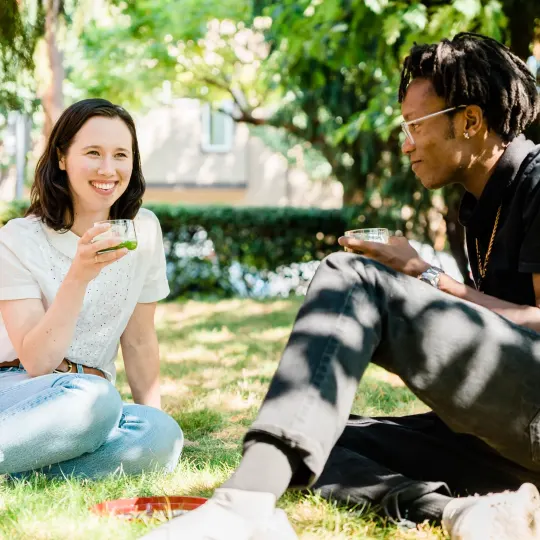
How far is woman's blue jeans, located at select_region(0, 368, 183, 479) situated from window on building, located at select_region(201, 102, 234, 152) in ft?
79.6

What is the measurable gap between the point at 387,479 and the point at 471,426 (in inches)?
16.5

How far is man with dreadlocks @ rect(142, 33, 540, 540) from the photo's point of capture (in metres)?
1.89

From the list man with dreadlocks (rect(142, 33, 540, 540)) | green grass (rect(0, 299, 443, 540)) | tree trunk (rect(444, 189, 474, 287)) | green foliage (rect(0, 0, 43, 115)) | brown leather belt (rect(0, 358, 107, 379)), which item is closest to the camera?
man with dreadlocks (rect(142, 33, 540, 540))

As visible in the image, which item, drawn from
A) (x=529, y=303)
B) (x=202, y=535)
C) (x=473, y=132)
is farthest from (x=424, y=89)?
(x=202, y=535)

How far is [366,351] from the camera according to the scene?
79.3 inches

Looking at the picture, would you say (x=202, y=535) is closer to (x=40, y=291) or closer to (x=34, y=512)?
(x=34, y=512)

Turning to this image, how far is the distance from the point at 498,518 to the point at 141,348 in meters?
1.81

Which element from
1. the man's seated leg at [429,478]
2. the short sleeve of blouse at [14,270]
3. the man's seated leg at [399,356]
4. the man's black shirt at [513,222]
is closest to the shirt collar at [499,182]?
the man's black shirt at [513,222]

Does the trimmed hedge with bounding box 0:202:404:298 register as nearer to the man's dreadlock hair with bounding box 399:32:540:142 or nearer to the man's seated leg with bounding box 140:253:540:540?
the man's dreadlock hair with bounding box 399:32:540:142

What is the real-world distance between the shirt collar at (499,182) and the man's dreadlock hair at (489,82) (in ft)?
0.37

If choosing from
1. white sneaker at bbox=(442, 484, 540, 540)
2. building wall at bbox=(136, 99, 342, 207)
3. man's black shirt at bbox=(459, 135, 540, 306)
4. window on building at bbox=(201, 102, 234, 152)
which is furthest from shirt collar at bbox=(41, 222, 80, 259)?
window on building at bbox=(201, 102, 234, 152)

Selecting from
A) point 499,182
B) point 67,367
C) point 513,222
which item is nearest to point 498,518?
point 513,222

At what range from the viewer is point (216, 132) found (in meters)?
27.0

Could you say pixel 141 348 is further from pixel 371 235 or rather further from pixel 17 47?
pixel 17 47
